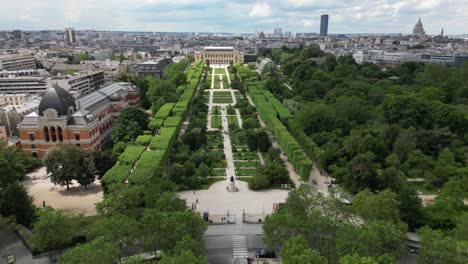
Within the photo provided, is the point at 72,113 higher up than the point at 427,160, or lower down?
higher up

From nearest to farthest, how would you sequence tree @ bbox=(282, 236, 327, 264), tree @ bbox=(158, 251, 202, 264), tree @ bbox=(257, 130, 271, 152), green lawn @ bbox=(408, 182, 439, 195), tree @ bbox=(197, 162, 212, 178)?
tree @ bbox=(158, 251, 202, 264) < tree @ bbox=(282, 236, 327, 264) < green lawn @ bbox=(408, 182, 439, 195) < tree @ bbox=(197, 162, 212, 178) < tree @ bbox=(257, 130, 271, 152)

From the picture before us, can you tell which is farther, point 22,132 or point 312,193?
point 22,132

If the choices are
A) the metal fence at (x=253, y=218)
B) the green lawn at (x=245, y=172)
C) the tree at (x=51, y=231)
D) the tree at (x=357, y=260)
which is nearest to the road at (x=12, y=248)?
the tree at (x=51, y=231)

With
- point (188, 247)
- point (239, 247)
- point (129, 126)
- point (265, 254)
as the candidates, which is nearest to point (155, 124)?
point (129, 126)

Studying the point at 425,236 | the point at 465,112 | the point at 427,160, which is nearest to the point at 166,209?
the point at 425,236

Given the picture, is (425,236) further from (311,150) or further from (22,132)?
(22,132)

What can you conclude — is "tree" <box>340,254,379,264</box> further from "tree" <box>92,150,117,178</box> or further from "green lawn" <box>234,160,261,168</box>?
"tree" <box>92,150,117,178</box>

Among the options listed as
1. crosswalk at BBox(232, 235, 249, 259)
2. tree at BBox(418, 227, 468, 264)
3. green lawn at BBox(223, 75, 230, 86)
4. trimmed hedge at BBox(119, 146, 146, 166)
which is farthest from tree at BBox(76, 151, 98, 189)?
green lawn at BBox(223, 75, 230, 86)
